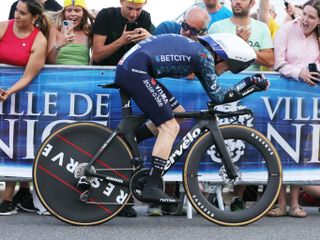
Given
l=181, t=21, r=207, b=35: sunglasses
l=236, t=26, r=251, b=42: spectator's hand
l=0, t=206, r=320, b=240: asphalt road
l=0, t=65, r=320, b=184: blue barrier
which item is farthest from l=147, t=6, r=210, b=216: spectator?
l=236, t=26, r=251, b=42: spectator's hand

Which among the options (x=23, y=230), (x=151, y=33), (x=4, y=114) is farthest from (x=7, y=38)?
Answer: (x=23, y=230)

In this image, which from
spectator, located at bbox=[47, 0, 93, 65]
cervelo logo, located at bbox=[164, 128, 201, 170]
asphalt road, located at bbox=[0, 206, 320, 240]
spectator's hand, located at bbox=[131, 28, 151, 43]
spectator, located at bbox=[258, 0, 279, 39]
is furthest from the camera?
spectator, located at bbox=[258, 0, 279, 39]

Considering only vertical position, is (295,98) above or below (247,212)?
above

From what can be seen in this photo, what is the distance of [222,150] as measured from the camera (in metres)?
8.66

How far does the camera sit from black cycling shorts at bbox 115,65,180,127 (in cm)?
848

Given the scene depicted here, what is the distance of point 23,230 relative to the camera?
8242 mm

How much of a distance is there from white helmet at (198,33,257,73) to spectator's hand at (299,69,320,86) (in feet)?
4.91

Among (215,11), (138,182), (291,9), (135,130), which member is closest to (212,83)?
(135,130)

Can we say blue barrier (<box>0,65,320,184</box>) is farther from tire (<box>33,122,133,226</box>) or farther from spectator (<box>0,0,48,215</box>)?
tire (<box>33,122,133,226</box>)

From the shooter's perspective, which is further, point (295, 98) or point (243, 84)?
point (295, 98)

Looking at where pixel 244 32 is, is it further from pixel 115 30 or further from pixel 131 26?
pixel 115 30

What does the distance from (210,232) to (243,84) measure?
50.1 inches

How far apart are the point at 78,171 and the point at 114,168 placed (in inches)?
11.9

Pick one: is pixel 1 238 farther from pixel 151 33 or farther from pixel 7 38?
pixel 151 33
